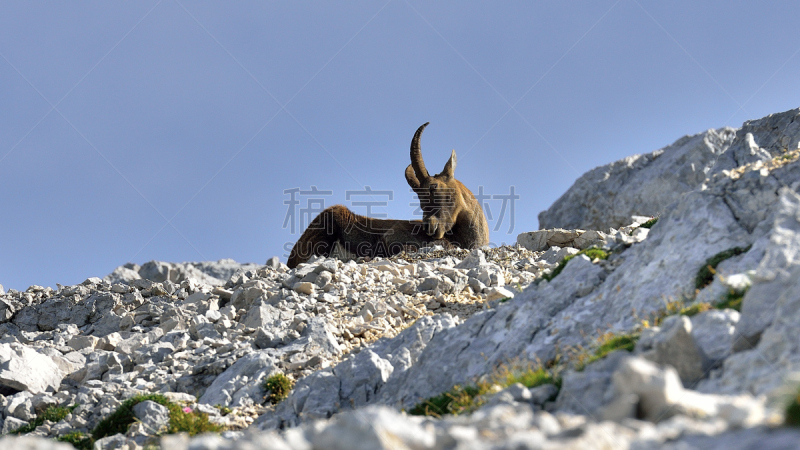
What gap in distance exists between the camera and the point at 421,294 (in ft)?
45.6

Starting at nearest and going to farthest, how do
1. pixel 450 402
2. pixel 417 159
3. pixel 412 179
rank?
pixel 450 402 < pixel 417 159 < pixel 412 179

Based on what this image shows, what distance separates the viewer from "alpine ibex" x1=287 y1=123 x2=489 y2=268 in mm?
21000

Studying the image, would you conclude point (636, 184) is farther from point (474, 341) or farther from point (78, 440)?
point (78, 440)

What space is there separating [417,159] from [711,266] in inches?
571

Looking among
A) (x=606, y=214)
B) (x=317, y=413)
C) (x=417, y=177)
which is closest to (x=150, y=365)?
(x=317, y=413)

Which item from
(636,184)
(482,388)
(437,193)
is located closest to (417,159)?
(437,193)

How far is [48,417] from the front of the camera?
33.0 feet

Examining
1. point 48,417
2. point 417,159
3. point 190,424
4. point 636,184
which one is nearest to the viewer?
point 190,424

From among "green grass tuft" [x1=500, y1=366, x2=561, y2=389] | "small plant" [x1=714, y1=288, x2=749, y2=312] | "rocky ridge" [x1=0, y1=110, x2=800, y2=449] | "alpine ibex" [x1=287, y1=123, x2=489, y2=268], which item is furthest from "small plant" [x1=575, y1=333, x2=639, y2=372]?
"alpine ibex" [x1=287, y1=123, x2=489, y2=268]

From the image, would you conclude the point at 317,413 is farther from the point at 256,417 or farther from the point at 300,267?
the point at 300,267

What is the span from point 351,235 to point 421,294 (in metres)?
8.19

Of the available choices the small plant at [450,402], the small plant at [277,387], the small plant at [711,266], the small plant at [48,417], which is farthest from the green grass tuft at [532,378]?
the small plant at [48,417]

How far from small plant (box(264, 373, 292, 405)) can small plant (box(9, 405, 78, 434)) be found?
3.12 meters

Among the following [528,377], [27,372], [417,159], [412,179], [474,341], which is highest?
[417,159]
